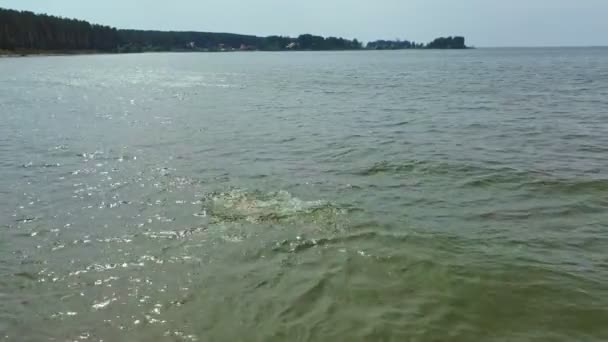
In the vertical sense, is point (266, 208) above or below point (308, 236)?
above

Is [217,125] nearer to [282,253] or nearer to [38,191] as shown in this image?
[38,191]

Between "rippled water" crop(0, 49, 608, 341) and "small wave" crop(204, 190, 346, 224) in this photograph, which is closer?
"rippled water" crop(0, 49, 608, 341)

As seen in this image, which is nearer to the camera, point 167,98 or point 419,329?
point 419,329

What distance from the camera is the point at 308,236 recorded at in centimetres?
1043

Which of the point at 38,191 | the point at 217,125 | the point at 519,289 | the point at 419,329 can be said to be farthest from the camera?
the point at 217,125

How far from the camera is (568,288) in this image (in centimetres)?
829

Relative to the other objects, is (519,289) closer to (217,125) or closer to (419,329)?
(419,329)

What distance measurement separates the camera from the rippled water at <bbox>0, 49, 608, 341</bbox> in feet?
24.1

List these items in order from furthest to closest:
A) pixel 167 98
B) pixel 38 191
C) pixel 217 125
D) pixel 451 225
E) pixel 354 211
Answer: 1. pixel 167 98
2. pixel 217 125
3. pixel 38 191
4. pixel 354 211
5. pixel 451 225

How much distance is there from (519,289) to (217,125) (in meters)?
20.6

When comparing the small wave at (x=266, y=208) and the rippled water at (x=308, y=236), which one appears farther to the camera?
the small wave at (x=266, y=208)

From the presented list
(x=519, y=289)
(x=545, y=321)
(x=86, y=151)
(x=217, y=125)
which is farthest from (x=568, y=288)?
(x=217, y=125)

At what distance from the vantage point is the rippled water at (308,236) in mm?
7332

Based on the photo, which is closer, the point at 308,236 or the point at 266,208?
the point at 308,236
